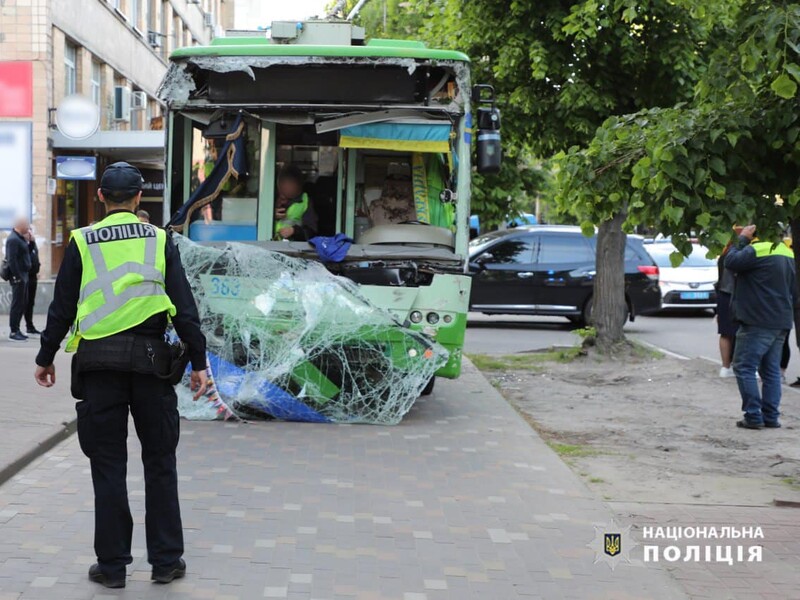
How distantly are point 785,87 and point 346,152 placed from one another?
211 inches

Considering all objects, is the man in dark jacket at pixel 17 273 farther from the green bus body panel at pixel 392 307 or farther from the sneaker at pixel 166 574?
the sneaker at pixel 166 574

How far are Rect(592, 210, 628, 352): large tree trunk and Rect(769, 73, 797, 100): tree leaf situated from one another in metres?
9.03

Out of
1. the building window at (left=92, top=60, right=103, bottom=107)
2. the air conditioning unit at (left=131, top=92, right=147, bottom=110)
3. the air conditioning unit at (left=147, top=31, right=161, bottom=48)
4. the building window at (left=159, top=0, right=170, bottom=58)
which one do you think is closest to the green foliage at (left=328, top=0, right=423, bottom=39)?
the air conditioning unit at (left=147, top=31, right=161, bottom=48)

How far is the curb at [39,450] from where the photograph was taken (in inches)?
272

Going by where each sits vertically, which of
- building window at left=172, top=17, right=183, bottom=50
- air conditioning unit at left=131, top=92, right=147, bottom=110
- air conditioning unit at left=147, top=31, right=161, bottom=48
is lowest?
air conditioning unit at left=131, top=92, right=147, bottom=110

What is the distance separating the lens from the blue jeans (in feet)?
30.6

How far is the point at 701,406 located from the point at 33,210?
14761mm

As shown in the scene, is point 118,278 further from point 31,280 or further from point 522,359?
point 31,280

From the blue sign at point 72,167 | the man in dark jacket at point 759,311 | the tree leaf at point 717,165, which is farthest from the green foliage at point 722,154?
the blue sign at point 72,167

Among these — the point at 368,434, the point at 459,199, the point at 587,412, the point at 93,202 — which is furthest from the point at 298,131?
the point at 93,202

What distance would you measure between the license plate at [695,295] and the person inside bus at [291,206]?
1549 cm

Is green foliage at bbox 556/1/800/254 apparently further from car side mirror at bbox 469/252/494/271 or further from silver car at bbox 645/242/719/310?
silver car at bbox 645/242/719/310

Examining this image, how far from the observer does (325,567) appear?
17.0ft

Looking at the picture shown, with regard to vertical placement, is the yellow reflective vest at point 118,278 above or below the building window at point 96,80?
below
